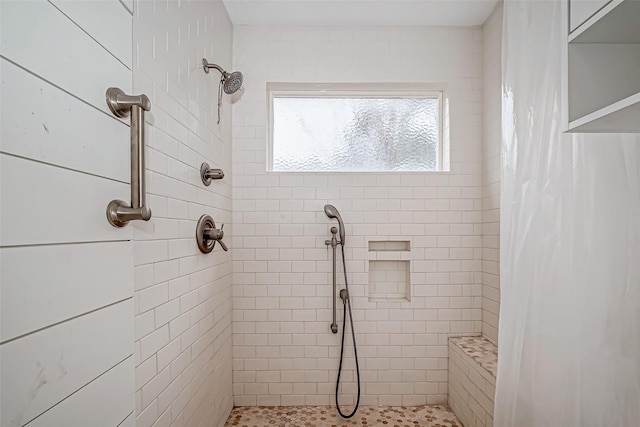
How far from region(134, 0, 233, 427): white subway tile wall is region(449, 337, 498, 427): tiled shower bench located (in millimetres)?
1414

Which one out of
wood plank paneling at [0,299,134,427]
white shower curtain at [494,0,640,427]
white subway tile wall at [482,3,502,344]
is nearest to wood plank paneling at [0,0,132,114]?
wood plank paneling at [0,299,134,427]

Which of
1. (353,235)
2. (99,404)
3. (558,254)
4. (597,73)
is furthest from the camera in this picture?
(353,235)

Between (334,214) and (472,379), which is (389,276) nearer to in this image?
(334,214)

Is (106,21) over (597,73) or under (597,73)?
over

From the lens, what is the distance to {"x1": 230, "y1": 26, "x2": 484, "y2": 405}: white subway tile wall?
2.54 meters

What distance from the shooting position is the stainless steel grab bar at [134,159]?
97cm

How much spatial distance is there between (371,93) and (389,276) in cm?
127

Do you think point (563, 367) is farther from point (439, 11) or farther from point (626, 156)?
point (439, 11)

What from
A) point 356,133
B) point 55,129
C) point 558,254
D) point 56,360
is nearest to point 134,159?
point 55,129

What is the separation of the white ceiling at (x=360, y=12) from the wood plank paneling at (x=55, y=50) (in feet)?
5.22

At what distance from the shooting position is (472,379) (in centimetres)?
213

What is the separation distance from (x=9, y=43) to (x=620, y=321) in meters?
1.63

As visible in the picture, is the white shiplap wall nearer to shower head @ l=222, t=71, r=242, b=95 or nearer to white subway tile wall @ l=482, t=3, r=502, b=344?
shower head @ l=222, t=71, r=242, b=95

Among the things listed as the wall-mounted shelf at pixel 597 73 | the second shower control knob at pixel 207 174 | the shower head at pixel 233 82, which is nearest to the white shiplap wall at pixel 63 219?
the second shower control knob at pixel 207 174
